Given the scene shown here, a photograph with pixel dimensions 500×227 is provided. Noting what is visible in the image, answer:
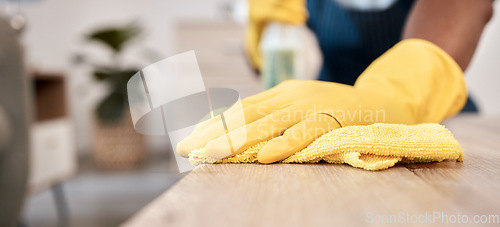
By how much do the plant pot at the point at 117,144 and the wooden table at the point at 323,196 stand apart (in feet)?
8.71

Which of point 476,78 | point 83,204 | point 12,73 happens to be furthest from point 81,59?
point 476,78

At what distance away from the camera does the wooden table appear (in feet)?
0.72

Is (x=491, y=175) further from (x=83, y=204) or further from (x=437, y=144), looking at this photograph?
(x=83, y=204)

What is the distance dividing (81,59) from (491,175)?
291 centimetres

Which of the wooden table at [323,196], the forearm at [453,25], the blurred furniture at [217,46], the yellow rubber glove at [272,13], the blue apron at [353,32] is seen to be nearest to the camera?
the wooden table at [323,196]

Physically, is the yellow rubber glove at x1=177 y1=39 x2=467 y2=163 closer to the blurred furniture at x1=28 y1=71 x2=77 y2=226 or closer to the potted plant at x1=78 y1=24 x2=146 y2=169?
the blurred furniture at x1=28 y1=71 x2=77 y2=226

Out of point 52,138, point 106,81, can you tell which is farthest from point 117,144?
point 52,138

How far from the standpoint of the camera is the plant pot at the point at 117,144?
287 centimetres

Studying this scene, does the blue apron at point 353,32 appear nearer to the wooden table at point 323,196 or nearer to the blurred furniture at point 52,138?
the wooden table at point 323,196

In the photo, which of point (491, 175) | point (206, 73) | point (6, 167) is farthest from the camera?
point (206, 73)

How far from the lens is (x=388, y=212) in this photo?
9.1 inches

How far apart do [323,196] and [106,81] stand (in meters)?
2.80

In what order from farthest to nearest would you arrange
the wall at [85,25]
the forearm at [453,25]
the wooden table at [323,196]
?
1. the wall at [85,25]
2. the forearm at [453,25]
3. the wooden table at [323,196]

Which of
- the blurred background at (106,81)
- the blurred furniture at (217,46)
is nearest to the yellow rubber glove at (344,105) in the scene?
the blurred background at (106,81)
